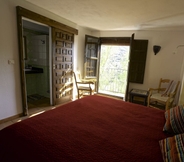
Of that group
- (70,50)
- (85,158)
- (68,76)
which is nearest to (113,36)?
(70,50)

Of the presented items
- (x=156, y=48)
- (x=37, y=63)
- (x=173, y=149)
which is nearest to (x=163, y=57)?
(x=156, y=48)

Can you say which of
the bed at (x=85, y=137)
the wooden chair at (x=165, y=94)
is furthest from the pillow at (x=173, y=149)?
the wooden chair at (x=165, y=94)

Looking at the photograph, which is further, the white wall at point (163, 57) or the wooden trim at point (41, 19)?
the white wall at point (163, 57)

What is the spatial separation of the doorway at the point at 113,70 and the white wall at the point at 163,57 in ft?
3.33

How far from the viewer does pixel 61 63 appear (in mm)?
3375

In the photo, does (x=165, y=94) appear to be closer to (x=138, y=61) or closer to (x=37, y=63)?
(x=138, y=61)

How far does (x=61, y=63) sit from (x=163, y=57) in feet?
9.69

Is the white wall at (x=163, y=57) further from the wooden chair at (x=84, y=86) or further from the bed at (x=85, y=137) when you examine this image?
the bed at (x=85, y=137)

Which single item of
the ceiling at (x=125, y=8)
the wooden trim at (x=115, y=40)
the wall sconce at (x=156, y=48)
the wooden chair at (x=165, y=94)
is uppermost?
the ceiling at (x=125, y=8)

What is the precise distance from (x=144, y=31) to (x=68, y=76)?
2697 mm

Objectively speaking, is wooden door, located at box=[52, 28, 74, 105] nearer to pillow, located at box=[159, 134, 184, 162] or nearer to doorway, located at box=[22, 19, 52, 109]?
doorway, located at box=[22, 19, 52, 109]

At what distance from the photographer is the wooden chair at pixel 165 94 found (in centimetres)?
296

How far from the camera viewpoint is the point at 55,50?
3146mm

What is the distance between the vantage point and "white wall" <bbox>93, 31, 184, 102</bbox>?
3393 millimetres
